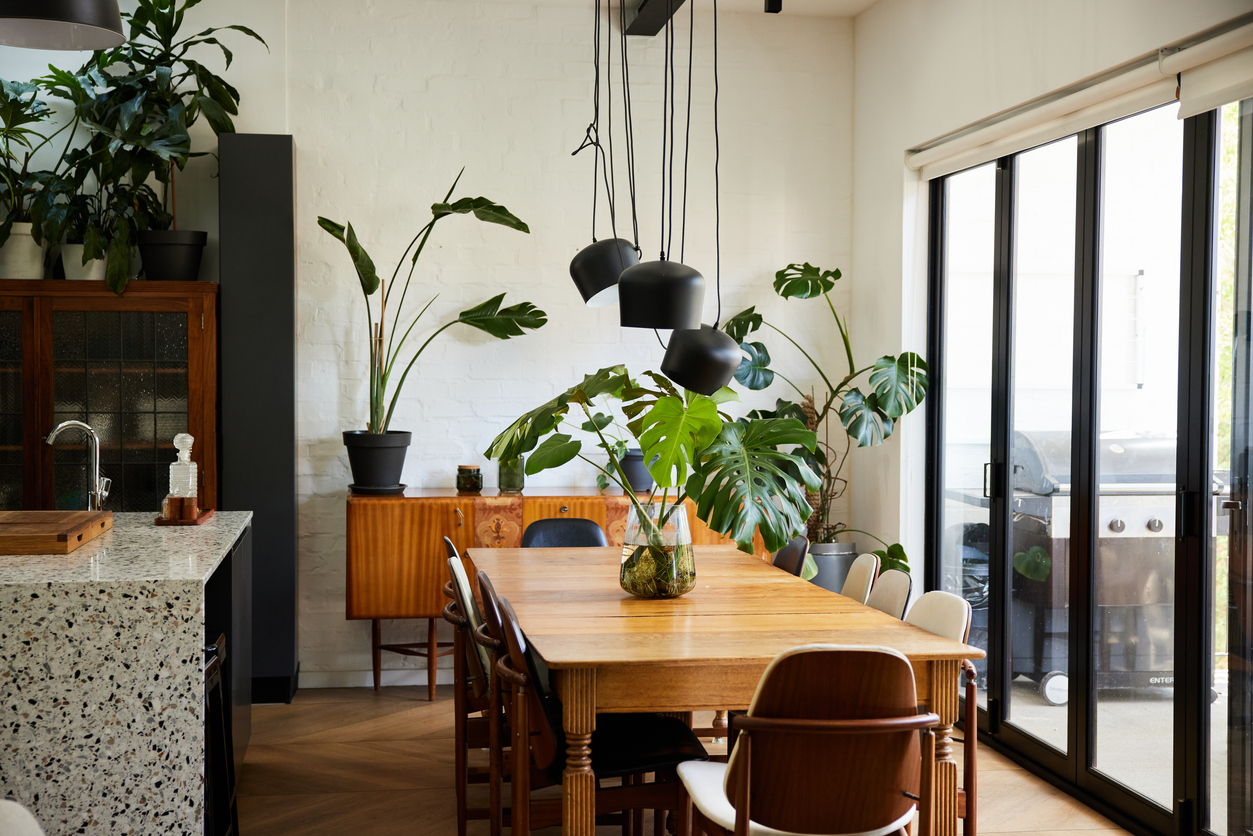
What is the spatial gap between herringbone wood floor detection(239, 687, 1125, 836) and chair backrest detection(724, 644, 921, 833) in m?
1.48

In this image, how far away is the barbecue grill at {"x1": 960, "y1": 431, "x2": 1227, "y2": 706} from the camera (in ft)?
11.4

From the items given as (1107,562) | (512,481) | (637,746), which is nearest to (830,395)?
(512,481)

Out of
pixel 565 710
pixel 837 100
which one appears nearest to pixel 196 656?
pixel 565 710

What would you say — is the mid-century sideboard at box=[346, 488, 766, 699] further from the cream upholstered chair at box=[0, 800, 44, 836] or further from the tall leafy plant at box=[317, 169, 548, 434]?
the cream upholstered chair at box=[0, 800, 44, 836]

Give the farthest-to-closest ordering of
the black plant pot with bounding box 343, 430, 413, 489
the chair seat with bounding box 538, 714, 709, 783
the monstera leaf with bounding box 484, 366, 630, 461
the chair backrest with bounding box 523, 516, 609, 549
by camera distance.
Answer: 1. the black plant pot with bounding box 343, 430, 413, 489
2. the chair backrest with bounding box 523, 516, 609, 549
3. the monstera leaf with bounding box 484, 366, 630, 461
4. the chair seat with bounding box 538, 714, 709, 783

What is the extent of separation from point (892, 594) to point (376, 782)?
6.79 ft

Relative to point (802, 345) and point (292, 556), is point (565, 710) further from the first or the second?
point (802, 345)

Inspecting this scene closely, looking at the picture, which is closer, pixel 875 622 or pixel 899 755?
pixel 899 755

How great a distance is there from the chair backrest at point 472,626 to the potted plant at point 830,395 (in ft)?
5.63

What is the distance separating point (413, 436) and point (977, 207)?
2967mm

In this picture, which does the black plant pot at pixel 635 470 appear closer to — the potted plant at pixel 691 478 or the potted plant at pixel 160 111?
the potted plant at pixel 691 478

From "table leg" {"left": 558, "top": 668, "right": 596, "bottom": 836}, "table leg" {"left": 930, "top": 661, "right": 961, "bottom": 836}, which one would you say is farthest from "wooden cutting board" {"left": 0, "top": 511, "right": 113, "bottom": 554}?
"table leg" {"left": 930, "top": 661, "right": 961, "bottom": 836}

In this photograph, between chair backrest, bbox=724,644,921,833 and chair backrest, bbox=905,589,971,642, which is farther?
chair backrest, bbox=905,589,971,642

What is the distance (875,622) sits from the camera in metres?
2.91
